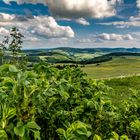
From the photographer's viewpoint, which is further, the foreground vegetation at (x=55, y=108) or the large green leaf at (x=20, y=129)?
the foreground vegetation at (x=55, y=108)

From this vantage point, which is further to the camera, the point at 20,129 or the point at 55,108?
the point at 55,108

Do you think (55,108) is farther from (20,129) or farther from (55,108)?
(20,129)

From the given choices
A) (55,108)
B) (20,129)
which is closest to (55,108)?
(55,108)

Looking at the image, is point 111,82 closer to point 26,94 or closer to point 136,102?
point 136,102

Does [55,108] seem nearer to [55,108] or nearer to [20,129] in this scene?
[55,108]

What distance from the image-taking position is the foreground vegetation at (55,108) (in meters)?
4.09

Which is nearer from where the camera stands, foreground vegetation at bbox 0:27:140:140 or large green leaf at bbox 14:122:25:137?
large green leaf at bbox 14:122:25:137

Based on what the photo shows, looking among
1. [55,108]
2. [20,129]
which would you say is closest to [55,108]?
[55,108]

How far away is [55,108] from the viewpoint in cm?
593

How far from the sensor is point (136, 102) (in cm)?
802

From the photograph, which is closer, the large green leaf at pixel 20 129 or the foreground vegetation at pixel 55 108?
the large green leaf at pixel 20 129

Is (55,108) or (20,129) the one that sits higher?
(20,129)

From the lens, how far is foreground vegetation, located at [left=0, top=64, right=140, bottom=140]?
4.09m

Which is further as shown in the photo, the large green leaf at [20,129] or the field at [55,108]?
the field at [55,108]
